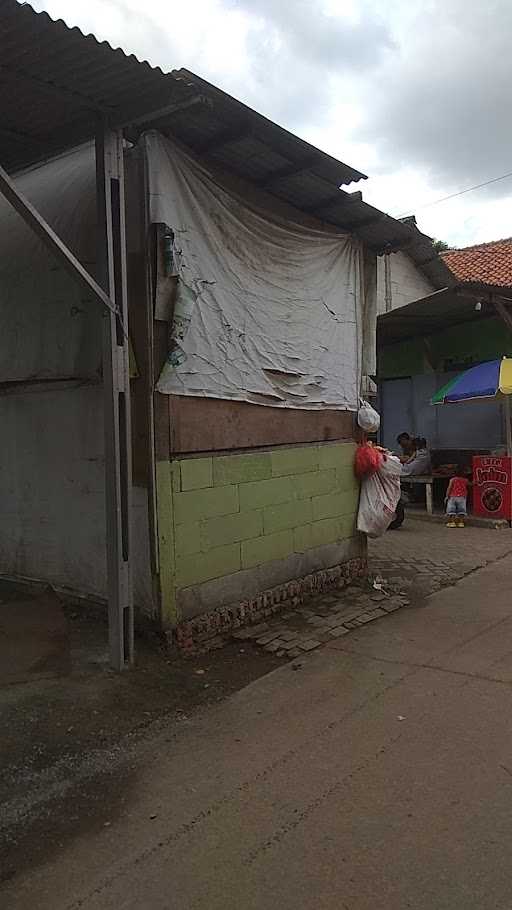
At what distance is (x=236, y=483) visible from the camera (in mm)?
5344

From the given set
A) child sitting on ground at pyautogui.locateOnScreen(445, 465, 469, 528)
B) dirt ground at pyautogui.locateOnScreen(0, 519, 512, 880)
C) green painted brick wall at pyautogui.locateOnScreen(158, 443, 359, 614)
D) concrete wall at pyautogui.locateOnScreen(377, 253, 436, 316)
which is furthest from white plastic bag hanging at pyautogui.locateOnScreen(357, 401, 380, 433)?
concrete wall at pyautogui.locateOnScreen(377, 253, 436, 316)

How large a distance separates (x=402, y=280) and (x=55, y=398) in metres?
16.0

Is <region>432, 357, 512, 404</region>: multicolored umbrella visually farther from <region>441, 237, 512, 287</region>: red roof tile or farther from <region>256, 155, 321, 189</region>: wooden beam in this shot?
<region>256, 155, 321, 189</region>: wooden beam

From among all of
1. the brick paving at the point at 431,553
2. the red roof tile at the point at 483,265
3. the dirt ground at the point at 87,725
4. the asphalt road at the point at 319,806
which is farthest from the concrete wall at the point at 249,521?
the red roof tile at the point at 483,265

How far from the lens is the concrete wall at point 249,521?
477 cm

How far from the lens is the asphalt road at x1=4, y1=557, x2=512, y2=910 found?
236 centimetres

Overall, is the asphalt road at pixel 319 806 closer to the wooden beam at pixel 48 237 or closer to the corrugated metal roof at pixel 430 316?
Result: the wooden beam at pixel 48 237

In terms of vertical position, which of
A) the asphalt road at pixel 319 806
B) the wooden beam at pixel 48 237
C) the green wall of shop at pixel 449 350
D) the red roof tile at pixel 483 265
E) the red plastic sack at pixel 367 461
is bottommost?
the asphalt road at pixel 319 806

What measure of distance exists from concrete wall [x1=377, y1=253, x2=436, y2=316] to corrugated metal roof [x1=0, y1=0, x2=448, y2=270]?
13.1 metres

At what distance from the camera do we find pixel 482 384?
399 inches

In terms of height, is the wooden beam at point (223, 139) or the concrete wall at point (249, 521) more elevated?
the wooden beam at point (223, 139)

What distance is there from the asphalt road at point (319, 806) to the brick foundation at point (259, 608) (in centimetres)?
70

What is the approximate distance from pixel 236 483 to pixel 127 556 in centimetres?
127

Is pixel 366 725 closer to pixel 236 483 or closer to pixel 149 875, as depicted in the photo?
pixel 149 875
